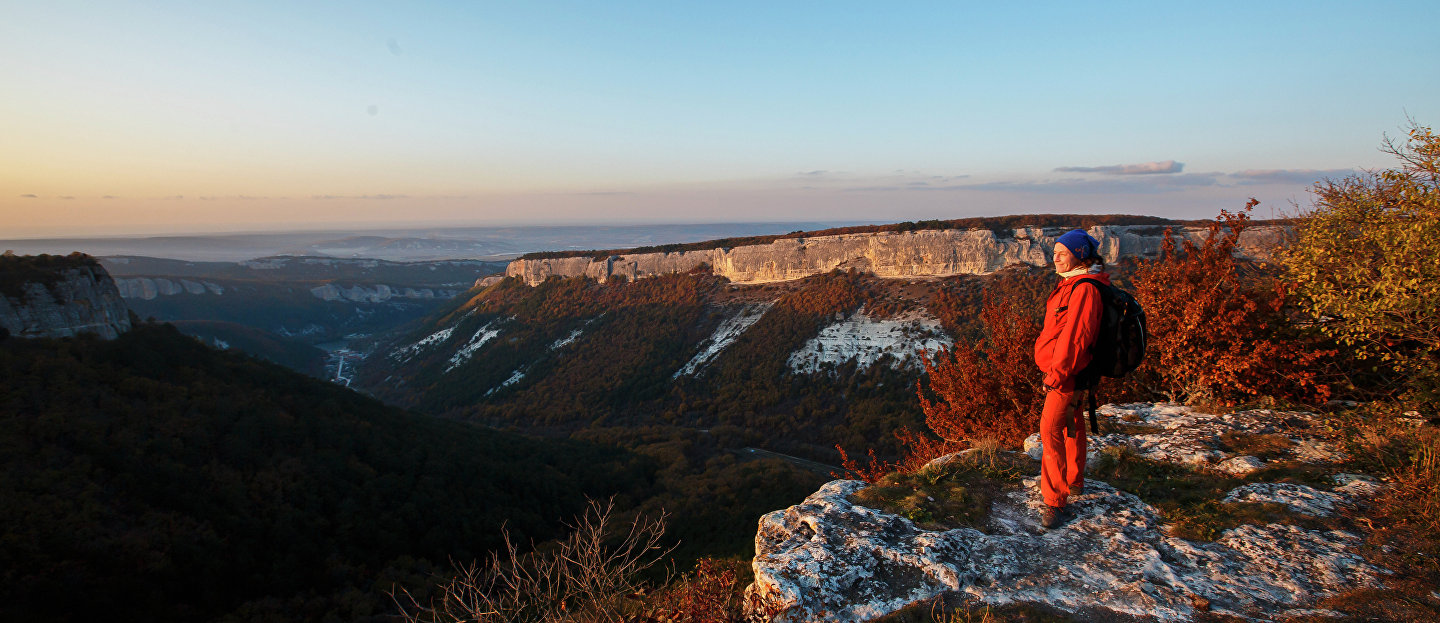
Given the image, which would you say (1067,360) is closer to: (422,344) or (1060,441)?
(1060,441)

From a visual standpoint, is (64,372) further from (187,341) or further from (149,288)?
(149,288)

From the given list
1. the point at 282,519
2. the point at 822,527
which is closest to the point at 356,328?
the point at 282,519

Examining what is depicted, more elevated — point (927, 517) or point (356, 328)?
point (927, 517)

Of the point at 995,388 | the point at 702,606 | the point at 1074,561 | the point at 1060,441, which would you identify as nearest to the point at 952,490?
the point at 1060,441

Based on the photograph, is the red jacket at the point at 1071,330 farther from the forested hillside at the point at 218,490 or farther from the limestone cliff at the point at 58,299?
the limestone cliff at the point at 58,299

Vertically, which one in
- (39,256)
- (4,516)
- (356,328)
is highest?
(39,256)

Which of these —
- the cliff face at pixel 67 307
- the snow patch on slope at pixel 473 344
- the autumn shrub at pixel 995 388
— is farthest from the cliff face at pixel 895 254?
the cliff face at pixel 67 307

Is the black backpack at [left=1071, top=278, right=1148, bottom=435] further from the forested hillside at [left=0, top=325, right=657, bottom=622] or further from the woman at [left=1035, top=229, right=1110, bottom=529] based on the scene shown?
the forested hillside at [left=0, top=325, right=657, bottom=622]
